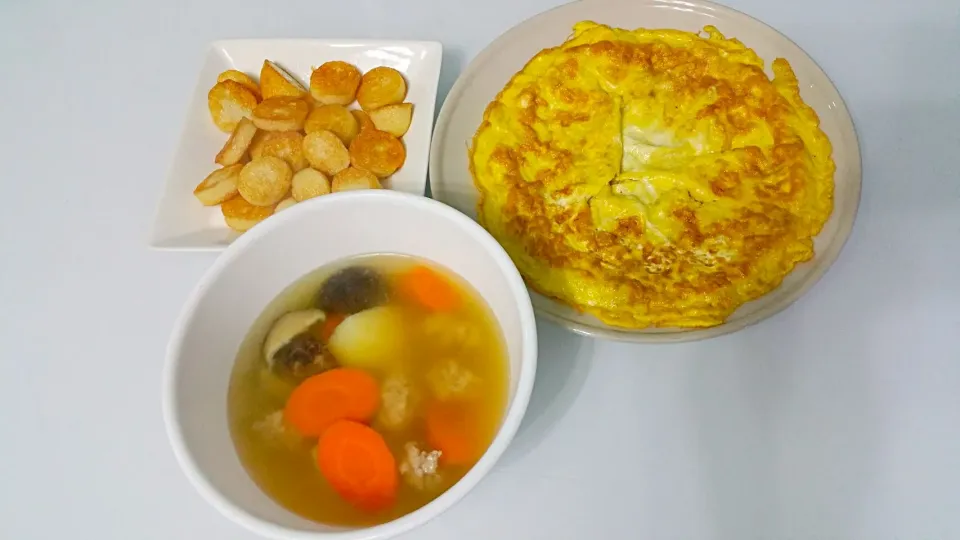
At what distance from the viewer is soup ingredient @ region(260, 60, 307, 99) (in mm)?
1182

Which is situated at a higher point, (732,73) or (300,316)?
(732,73)

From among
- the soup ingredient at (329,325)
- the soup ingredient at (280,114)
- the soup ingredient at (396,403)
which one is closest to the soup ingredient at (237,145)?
the soup ingredient at (280,114)

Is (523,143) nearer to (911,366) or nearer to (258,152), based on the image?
(258,152)

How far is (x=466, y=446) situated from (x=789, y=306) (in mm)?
493

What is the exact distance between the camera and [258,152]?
1.15 meters

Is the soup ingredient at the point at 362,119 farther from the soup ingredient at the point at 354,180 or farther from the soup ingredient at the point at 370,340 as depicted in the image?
the soup ingredient at the point at 370,340

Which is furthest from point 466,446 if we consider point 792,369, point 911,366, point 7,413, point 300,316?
point 7,413

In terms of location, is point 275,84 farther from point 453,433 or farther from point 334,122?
point 453,433

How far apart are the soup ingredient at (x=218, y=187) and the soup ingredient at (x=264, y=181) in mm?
22

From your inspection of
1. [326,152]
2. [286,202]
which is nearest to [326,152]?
[326,152]

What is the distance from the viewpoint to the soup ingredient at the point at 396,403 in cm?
79

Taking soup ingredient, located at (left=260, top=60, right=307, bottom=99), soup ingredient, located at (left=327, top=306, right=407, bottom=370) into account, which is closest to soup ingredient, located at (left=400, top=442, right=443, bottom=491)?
soup ingredient, located at (left=327, top=306, right=407, bottom=370)

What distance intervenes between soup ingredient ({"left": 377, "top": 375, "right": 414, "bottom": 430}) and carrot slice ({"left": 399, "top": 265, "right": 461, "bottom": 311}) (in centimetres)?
10

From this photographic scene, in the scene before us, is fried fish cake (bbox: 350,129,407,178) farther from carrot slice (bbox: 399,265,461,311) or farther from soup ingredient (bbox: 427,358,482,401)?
soup ingredient (bbox: 427,358,482,401)
